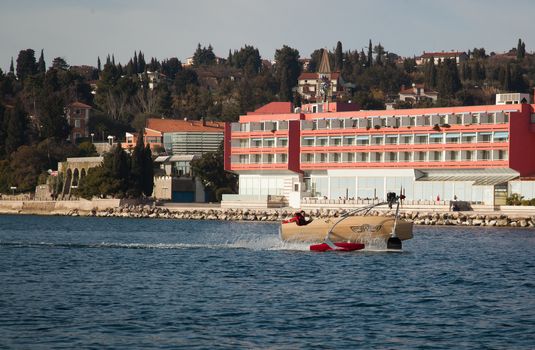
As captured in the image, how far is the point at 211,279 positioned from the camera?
48.6 m

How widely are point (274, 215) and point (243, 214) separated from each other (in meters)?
3.53

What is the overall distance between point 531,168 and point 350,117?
845 inches

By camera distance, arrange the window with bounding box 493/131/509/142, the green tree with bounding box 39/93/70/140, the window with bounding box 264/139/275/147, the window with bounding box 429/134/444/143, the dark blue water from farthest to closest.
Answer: the green tree with bounding box 39/93/70/140, the window with bounding box 264/139/275/147, the window with bounding box 429/134/444/143, the window with bounding box 493/131/509/142, the dark blue water

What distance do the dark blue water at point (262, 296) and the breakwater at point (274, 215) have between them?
100ft

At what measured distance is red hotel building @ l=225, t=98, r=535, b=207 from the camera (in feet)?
381

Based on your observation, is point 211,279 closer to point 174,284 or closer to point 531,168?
point 174,284

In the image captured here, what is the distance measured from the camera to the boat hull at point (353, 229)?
5881 centimetres

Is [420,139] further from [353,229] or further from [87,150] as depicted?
[353,229]

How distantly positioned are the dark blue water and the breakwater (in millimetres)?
30546

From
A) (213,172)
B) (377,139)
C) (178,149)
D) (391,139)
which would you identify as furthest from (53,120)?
(391,139)

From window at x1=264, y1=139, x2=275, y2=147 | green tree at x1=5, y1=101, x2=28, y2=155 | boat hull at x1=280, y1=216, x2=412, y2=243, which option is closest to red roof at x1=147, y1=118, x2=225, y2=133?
green tree at x1=5, y1=101, x2=28, y2=155

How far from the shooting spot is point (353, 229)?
59219 mm

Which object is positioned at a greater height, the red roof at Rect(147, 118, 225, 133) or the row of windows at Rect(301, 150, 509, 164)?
the red roof at Rect(147, 118, 225, 133)

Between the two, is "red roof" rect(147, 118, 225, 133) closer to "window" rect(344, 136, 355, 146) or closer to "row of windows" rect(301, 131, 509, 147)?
"row of windows" rect(301, 131, 509, 147)
